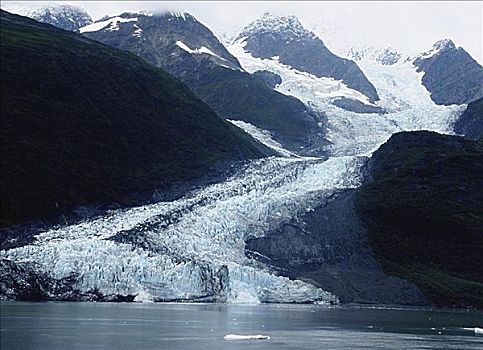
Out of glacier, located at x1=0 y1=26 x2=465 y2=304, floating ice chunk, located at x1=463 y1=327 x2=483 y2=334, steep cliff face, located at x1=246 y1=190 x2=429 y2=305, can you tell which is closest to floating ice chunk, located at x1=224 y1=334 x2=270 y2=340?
floating ice chunk, located at x1=463 y1=327 x2=483 y2=334

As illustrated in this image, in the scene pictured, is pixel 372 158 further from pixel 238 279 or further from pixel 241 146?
pixel 238 279

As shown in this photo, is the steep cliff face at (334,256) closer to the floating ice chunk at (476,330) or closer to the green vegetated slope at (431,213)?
the green vegetated slope at (431,213)

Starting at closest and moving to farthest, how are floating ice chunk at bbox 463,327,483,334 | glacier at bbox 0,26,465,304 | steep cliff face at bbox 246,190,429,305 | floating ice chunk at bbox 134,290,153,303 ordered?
floating ice chunk at bbox 463,327,483,334
glacier at bbox 0,26,465,304
floating ice chunk at bbox 134,290,153,303
steep cliff face at bbox 246,190,429,305

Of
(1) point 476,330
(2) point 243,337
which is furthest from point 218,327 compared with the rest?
(1) point 476,330

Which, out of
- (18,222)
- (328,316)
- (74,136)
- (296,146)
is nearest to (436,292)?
(328,316)

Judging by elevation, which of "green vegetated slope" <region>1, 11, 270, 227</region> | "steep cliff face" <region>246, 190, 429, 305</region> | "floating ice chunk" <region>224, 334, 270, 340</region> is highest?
"green vegetated slope" <region>1, 11, 270, 227</region>

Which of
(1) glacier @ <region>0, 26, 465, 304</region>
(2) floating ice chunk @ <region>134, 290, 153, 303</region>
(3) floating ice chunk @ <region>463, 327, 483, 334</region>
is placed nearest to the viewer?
(3) floating ice chunk @ <region>463, 327, 483, 334</region>

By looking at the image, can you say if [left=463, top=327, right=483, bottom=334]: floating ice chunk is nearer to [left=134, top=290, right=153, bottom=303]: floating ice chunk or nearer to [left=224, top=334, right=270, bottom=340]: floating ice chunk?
[left=224, top=334, right=270, bottom=340]: floating ice chunk
